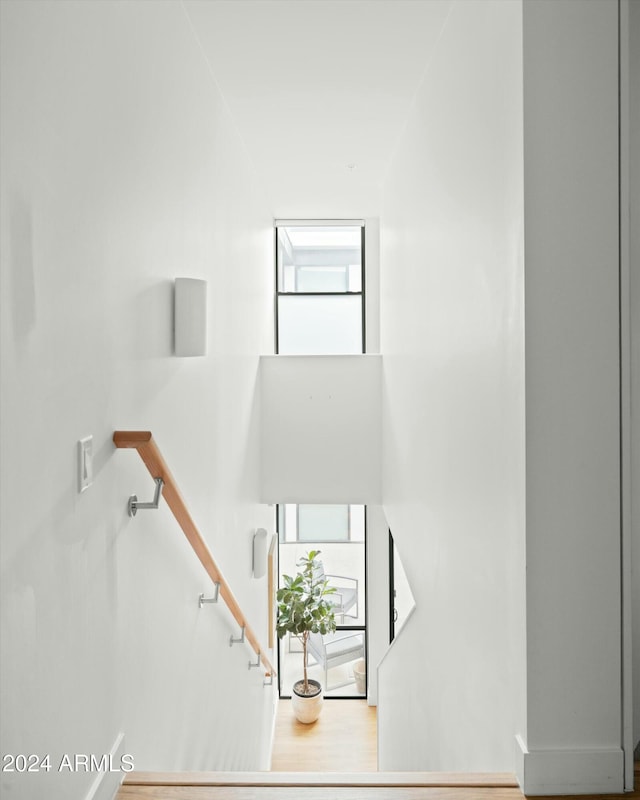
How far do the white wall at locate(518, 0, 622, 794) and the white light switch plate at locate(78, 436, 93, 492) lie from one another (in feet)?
3.66

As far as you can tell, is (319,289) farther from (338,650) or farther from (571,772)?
(571,772)

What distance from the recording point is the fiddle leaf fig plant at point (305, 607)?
6.04m

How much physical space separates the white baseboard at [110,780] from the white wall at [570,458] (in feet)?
3.55

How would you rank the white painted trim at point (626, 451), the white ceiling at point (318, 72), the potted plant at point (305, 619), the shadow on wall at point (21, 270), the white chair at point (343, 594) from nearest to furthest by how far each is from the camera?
the shadow on wall at point (21, 270) → the white painted trim at point (626, 451) → the white ceiling at point (318, 72) → the potted plant at point (305, 619) → the white chair at point (343, 594)

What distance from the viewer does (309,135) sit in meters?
3.90

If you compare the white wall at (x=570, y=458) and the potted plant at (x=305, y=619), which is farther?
the potted plant at (x=305, y=619)

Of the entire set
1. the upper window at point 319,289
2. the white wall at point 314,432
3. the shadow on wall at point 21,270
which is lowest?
the white wall at point 314,432

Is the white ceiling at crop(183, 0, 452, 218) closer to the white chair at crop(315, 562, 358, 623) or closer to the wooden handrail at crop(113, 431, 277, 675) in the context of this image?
the wooden handrail at crop(113, 431, 277, 675)

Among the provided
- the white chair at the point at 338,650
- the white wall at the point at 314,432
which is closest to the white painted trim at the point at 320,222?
the white wall at the point at 314,432

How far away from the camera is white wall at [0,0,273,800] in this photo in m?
1.12

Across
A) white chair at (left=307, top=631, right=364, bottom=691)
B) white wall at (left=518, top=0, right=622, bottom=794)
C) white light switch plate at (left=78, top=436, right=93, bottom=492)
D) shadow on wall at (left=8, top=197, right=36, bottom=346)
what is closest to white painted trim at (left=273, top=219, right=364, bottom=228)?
white chair at (left=307, top=631, right=364, bottom=691)

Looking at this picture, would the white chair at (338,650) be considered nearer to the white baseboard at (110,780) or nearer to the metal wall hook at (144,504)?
the white baseboard at (110,780)

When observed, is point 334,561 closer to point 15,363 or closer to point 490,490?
point 490,490

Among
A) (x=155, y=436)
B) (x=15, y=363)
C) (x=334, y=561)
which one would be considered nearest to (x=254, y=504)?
(x=334, y=561)
